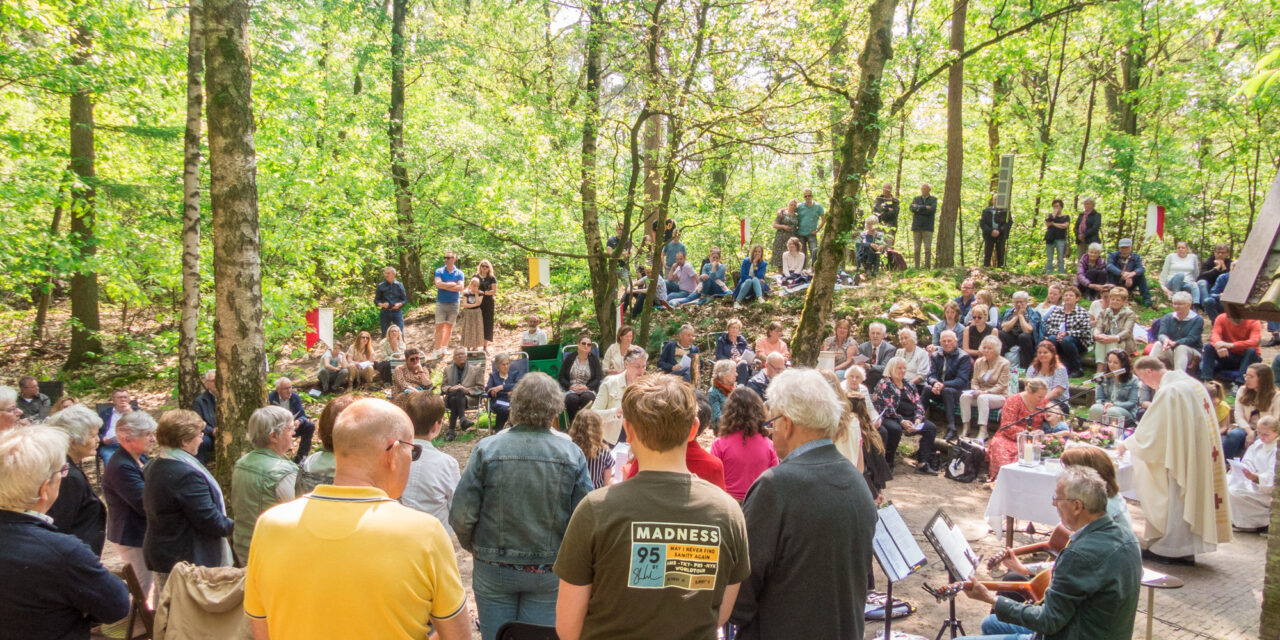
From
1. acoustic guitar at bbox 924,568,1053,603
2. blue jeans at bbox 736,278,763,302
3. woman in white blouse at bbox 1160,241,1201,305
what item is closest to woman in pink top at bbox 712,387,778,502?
acoustic guitar at bbox 924,568,1053,603

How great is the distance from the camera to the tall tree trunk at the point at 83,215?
9.91 meters

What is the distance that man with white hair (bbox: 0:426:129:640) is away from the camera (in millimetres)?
2275

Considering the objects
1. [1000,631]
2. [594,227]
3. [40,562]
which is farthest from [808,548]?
[594,227]

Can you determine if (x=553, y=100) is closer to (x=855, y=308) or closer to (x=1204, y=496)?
(x=855, y=308)

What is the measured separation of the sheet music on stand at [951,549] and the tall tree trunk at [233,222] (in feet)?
14.6

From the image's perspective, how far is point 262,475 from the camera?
3590 millimetres

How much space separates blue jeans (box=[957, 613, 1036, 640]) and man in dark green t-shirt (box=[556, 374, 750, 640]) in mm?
2018

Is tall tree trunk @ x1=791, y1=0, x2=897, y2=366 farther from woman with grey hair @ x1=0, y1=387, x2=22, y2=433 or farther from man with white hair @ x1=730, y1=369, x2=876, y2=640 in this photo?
woman with grey hair @ x1=0, y1=387, x2=22, y2=433

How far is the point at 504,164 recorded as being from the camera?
13.8 m

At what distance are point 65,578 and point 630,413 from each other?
185 cm

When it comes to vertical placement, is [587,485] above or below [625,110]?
below

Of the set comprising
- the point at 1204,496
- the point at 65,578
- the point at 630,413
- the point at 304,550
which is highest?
the point at 630,413

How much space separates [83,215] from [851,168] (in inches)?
405

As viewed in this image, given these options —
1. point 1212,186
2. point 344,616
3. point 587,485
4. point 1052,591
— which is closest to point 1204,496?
point 1052,591
